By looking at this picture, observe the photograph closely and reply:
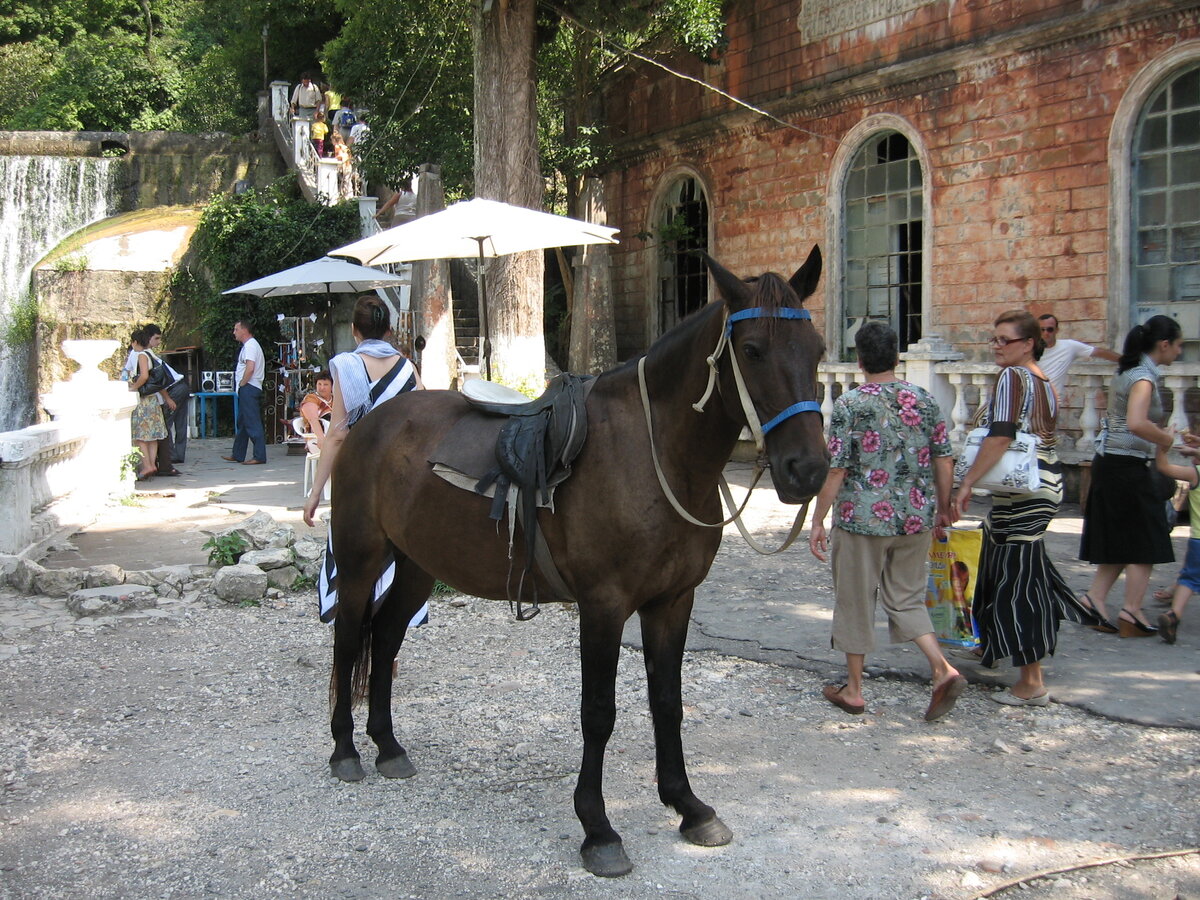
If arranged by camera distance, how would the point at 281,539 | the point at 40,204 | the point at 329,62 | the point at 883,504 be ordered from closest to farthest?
the point at 883,504, the point at 281,539, the point at 329,62, the point at 40,204

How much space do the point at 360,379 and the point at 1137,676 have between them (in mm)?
4075

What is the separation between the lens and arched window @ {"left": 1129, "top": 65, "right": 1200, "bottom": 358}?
10773 mm

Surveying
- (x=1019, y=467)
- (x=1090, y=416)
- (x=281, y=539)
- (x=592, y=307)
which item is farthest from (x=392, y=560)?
(x=592, y=307)

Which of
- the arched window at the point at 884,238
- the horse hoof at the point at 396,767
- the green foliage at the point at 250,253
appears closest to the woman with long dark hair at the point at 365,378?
the horse hoof at the point at 396,767

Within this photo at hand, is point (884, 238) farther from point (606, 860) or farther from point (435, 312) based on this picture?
point (606, 860)

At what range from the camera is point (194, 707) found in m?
5.11

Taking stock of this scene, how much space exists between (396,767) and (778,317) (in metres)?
2.41

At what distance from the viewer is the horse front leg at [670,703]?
3631 millimetres

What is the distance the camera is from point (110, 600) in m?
6.90

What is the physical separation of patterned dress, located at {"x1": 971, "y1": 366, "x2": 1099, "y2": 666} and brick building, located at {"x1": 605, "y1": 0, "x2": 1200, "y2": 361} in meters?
7.02

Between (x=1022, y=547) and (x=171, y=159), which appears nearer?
(x=1022, y=547)

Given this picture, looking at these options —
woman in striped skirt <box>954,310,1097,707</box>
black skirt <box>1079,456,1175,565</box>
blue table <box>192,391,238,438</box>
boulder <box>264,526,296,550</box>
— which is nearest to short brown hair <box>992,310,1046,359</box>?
woman in striped skirt <box>954,310,1097,707</box>

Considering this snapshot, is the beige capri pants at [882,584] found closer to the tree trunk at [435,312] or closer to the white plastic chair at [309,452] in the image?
the white plastic chair at [309,452]

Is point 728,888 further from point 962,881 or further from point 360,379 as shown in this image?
point 360,379
